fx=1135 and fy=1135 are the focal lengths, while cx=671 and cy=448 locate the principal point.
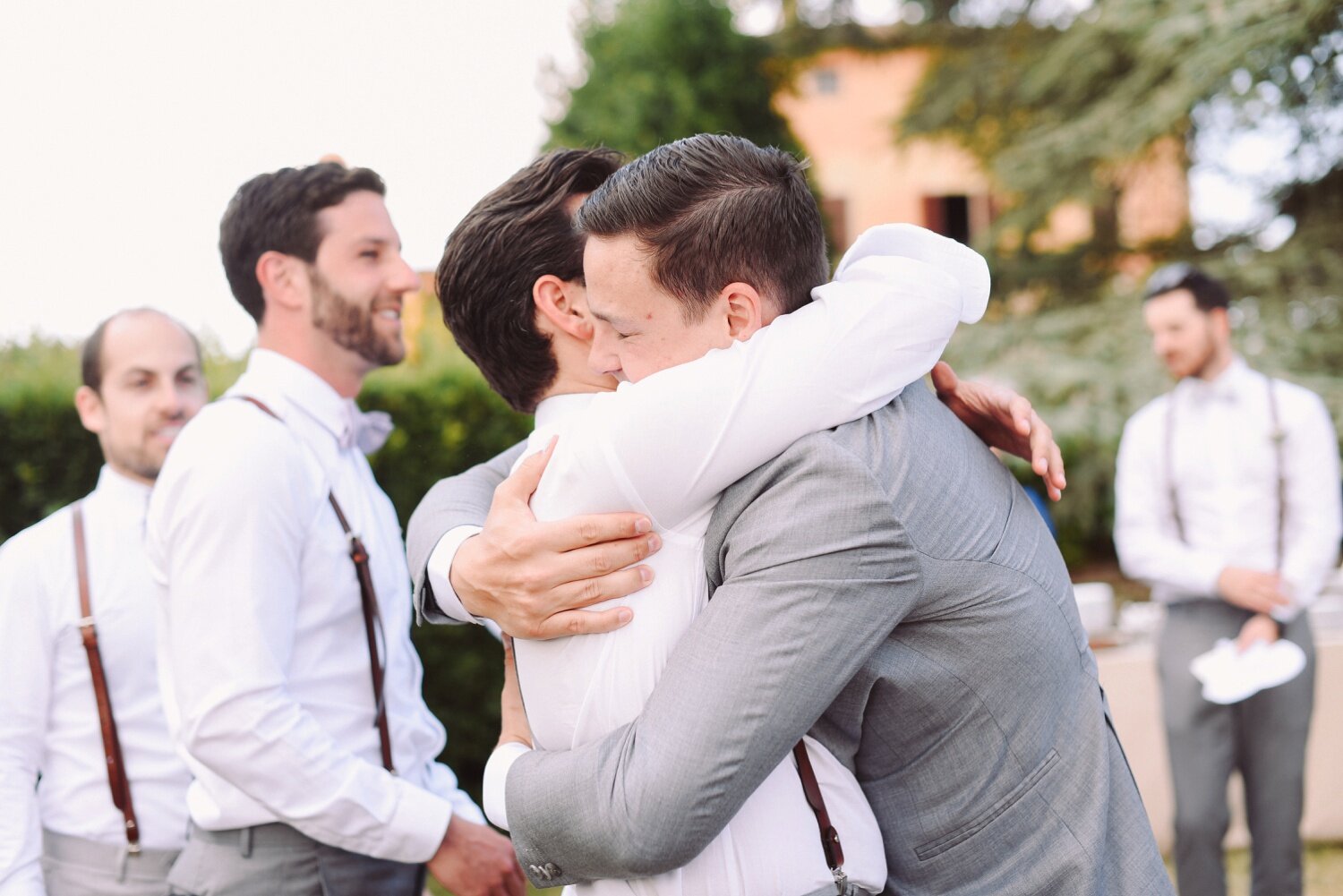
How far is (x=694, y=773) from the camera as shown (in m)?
1.22

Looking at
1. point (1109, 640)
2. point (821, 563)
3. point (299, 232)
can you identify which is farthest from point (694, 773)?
point (1109, 640)

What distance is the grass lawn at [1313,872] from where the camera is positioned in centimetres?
526

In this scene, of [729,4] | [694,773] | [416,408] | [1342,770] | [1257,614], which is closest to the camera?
[694,773]

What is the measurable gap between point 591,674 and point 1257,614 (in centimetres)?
375

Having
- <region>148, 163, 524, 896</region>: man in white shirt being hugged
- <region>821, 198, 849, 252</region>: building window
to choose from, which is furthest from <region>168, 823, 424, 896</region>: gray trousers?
<region>821, 198, 849, 252</region>: building window

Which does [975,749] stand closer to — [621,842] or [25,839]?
[621,842]

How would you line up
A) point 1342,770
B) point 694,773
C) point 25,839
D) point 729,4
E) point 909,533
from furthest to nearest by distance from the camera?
point 729,4, point 1342,770, point 25,839, point 909,533, point 694,773

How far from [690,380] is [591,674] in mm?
379

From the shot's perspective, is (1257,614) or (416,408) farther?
(416,408)

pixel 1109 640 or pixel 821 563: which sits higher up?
pixel 821 563

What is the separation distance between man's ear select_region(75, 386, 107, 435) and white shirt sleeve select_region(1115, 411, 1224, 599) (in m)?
3.72

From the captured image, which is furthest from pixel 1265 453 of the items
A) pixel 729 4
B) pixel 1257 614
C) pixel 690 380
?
pixel 729 4

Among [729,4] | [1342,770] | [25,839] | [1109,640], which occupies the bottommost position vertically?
[1342,770]

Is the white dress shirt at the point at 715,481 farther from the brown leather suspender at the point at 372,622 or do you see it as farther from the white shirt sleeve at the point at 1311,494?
the white shirt sleeve at the point at 1311,494
